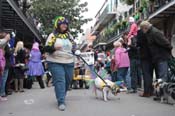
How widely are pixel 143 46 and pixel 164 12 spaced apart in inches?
523

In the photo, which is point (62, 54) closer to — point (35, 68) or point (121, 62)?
point (121, 62)

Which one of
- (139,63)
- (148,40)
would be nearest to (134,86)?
(139,63)

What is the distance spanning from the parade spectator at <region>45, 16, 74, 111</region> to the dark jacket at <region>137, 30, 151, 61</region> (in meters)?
2.36

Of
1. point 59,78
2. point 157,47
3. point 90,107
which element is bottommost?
point 90,107

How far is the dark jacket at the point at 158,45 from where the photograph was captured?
1037 cm

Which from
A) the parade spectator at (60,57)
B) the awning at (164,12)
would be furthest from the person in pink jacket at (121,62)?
the awning at (164,12)

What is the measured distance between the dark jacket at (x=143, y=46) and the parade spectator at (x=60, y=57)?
93.0 inches

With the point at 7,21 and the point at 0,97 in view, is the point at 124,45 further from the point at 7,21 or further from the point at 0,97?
the point at 7,21

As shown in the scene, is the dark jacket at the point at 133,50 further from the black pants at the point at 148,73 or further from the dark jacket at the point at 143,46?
the black pants at the point at 148,73

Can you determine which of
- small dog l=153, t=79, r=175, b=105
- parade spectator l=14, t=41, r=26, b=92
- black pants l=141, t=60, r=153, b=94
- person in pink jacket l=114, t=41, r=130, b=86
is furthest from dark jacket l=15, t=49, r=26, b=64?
small dog l=153, t=79, r=175, b=105

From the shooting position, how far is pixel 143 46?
11.0 meters

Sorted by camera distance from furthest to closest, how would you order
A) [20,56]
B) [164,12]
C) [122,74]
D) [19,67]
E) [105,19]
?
[105,19] < [164,12] < [20,56] < [19,67] < [122,74]

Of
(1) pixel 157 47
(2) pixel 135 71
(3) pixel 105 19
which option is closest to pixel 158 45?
(1) pixel 157 47

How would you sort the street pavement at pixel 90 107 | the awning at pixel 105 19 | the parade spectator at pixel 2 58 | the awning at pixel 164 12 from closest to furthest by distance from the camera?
the street pavement at pixel 90 107, the parade spectator at pixel 2 58, the awning at pixel 164 12, the awning at pixel 105 19
